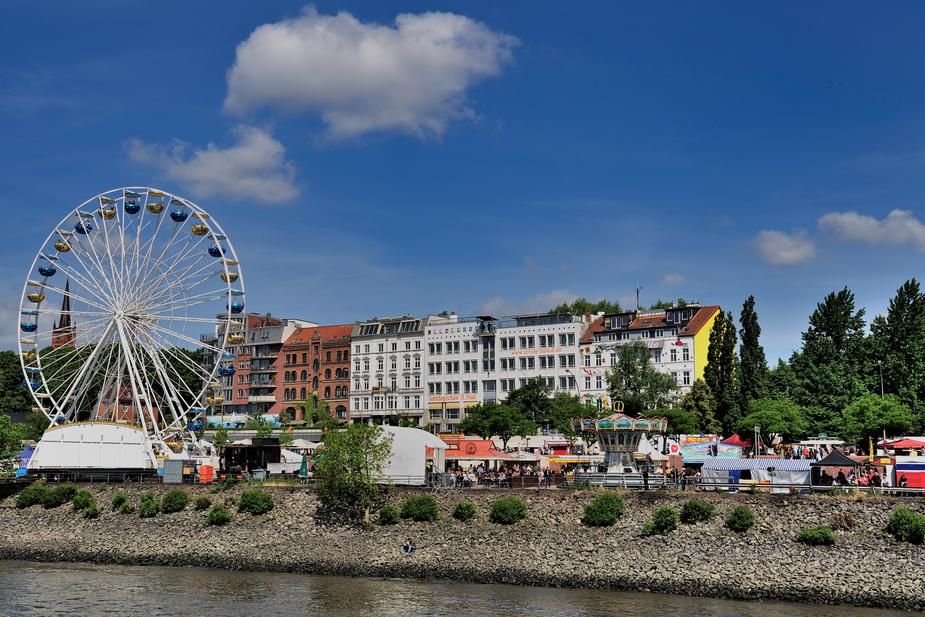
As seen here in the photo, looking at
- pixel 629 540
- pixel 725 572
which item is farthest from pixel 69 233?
pixel 725 572

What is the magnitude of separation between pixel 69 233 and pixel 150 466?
19.3 meters

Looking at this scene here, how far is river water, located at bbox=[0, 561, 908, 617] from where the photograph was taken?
36.4 meters

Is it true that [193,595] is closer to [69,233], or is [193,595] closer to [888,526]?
[888,526]

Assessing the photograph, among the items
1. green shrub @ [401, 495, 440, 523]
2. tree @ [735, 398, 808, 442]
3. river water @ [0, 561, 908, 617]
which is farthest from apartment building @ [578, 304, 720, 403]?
river water @ [0, 561, 908, 617]

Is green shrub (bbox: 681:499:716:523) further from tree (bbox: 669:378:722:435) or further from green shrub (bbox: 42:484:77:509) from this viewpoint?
tree (bbox: 669:378:722:435)

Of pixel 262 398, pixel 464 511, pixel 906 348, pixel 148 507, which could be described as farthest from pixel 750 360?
pixel 262 398

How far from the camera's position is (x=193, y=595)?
4050 cm

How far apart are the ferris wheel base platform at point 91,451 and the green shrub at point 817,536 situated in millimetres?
44986

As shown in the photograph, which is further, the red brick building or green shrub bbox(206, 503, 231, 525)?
the red brick building

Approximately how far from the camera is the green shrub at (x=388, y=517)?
50062 mm

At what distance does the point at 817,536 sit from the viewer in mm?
40938

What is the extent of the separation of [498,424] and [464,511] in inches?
1607

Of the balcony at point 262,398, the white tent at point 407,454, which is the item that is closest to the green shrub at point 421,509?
the white tent at point 407,454

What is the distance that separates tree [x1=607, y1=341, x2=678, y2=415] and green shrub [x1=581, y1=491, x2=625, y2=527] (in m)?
50.9
